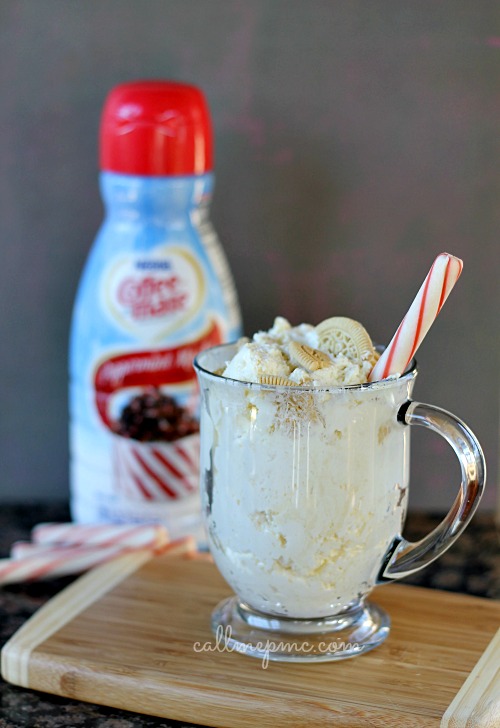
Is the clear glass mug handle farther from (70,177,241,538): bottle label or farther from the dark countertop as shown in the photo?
(70,177,241,538): bottle label

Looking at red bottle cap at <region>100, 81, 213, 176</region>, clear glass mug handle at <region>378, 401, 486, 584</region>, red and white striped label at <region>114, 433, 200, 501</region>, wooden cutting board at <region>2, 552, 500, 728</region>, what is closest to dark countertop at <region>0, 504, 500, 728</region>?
wooden cutting board at <region>2, 552, 500, 728</region>

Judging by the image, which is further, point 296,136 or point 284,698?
point 296,136

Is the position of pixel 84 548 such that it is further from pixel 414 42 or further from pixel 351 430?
pixel 414 42

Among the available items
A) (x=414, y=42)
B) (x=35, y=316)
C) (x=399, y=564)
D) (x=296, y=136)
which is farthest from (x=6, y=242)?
(x=399, y=564)

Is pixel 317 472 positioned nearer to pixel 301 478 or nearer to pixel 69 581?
pixel 301 478

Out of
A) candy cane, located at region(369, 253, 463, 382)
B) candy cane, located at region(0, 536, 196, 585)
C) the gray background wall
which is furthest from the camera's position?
the gray background wall

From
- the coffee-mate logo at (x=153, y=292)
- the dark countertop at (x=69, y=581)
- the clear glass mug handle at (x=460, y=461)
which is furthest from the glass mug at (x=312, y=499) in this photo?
the coffee-mate logo at (x=153, y=292)
